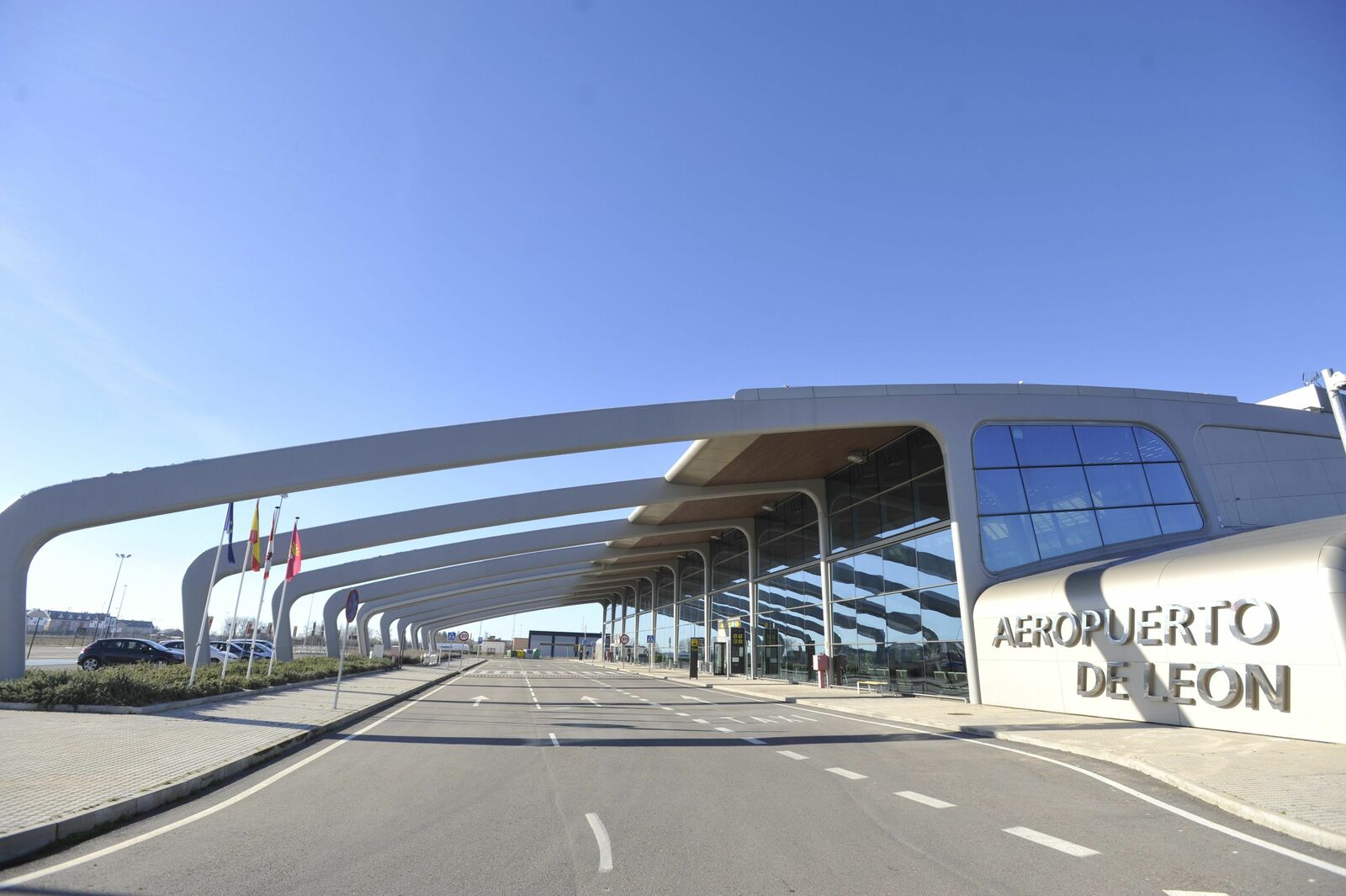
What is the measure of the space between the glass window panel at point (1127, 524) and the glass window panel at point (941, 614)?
4701 millimetres

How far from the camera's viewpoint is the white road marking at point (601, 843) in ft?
18.5

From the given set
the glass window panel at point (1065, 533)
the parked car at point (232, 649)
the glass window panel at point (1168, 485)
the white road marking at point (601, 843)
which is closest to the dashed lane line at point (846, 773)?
the white road marking at point (601, 843)

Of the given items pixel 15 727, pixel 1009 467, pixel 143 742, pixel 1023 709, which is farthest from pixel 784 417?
pixel 15 727

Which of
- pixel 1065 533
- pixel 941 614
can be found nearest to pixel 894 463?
pixel 941 614

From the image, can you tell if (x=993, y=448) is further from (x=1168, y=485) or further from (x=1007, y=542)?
(x=1168, y=485)

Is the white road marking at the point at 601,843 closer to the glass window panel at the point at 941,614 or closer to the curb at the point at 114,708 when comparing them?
the curb at the point at 114,708

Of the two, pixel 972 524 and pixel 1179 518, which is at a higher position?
pixel 1179 518

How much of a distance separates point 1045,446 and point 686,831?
66.7ft

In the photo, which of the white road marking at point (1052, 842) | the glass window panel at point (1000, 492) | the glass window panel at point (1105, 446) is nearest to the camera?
the white road marking at point (1052, 842)

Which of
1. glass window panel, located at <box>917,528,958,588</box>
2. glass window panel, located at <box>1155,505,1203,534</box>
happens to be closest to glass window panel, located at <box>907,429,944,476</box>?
glass window panel, located at <box>917,528,958,588</box>

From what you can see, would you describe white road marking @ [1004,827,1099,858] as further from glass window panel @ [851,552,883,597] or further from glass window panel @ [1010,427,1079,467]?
glass window panel @ [851,552,883,597]

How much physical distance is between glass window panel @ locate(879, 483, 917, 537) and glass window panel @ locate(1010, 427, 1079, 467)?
4.03m

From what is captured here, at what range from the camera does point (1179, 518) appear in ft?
75.0

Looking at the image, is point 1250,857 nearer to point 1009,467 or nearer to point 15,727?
point 15,727
